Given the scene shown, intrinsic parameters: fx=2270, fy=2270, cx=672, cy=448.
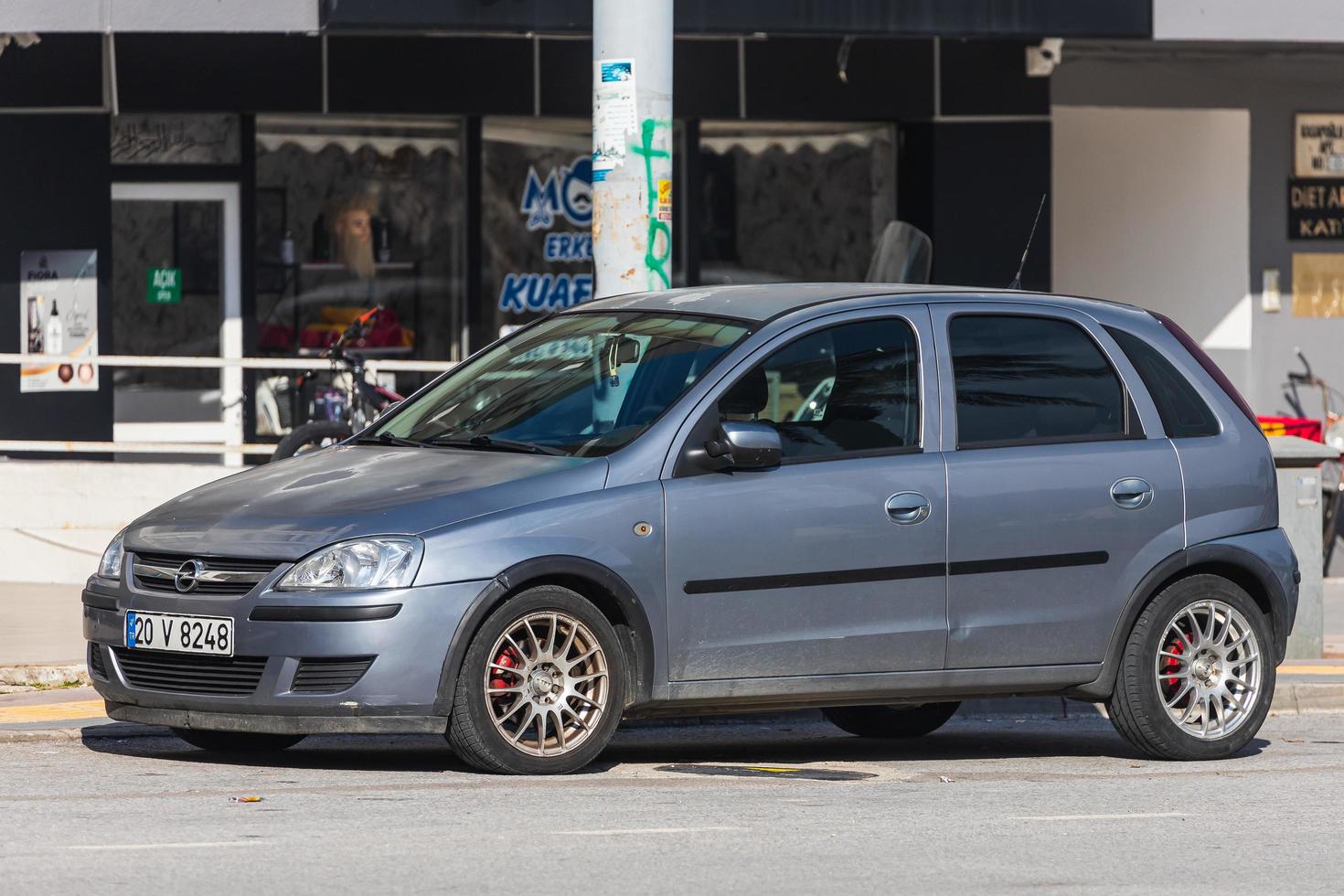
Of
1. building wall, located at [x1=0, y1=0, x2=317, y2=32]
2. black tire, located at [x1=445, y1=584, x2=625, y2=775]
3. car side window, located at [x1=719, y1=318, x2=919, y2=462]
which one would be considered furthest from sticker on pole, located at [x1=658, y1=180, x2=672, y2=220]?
building wall, located at [x1=0, y1=0, x2=317, y2=32]

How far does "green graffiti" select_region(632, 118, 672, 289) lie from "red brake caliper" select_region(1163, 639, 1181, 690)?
3054mm

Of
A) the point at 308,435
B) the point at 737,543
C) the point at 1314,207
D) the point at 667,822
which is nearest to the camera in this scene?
the point at 667,822

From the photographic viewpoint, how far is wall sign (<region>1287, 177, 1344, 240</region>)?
1670 cm

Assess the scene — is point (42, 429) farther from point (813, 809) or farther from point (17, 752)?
point (813, 809)

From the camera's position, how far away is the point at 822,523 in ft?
25.2

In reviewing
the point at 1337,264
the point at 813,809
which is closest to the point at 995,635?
the point at 813,809

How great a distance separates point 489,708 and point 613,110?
3863 millimetres

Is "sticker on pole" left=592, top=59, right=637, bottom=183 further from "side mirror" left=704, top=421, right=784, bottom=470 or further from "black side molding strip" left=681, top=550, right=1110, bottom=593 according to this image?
"black side molding strip" left=681, top=550, right=1110, bottom=593

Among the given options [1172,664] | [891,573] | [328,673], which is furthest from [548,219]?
[328,673]

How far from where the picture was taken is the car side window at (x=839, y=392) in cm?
779

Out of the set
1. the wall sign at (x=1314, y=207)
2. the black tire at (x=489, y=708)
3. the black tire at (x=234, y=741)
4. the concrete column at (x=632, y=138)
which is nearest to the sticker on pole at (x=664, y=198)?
the concrete column at (x=632, y=138)

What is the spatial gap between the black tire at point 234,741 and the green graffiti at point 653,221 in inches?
120

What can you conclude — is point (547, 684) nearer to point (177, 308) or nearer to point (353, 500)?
point (353, 500)

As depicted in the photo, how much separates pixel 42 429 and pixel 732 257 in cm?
495
